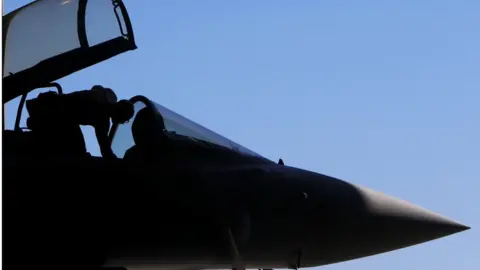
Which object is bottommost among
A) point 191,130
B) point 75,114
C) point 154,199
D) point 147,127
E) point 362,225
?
point 154,199

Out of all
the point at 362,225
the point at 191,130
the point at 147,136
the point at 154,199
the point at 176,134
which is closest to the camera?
the point at 154,199

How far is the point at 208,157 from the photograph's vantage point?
7395mm

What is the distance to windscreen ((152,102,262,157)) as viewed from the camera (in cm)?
752

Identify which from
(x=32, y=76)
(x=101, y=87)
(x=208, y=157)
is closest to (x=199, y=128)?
(x=208, y=157)

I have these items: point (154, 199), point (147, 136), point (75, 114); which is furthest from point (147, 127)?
point (154, 199)

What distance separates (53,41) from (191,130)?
1.47 meters

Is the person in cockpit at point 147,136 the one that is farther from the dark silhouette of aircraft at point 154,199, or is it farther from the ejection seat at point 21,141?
the ejection seat at point 21,141

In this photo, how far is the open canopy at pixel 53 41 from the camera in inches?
284

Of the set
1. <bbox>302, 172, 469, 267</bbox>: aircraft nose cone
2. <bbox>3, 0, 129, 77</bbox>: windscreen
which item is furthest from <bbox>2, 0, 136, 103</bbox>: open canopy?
<bbox>302, 172, 469, 267</bbox>: aircraft nose cone

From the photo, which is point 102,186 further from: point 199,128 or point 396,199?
point 396,199

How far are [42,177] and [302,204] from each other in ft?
7.23

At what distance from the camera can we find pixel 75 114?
707 cm

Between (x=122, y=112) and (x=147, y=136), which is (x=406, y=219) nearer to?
(x=147, y=136)

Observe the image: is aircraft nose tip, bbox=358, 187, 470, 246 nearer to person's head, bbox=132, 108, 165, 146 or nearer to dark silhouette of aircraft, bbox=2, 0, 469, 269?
dark silhouette of aircraft, bbox=2, 0, 469, 269
